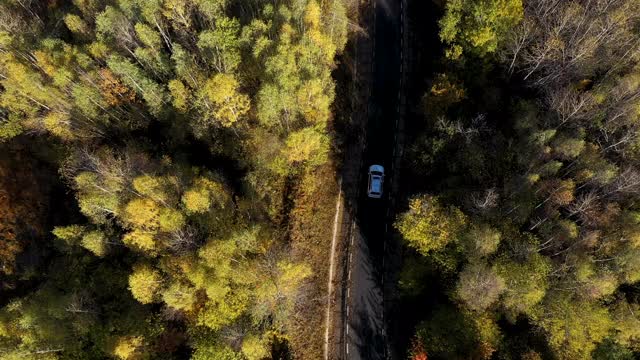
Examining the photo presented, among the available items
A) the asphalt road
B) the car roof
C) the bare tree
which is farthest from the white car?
the bare tree

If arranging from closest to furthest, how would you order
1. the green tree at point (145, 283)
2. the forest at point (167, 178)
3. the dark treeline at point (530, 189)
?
the dark treeline at point (530, 189), the green tree at point (145, 283), the forest at point (167, 178)

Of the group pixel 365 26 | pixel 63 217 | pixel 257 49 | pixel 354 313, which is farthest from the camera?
pixel 365 26

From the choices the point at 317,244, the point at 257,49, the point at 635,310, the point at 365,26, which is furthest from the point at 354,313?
the point at 365,26

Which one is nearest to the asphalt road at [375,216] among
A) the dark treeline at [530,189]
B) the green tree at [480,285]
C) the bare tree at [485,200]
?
the dark treeline at [530,189]

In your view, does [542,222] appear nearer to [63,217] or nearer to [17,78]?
[63,217]

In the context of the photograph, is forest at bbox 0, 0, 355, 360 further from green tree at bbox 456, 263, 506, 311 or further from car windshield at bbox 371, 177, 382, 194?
green tree at bbox 456, 263, 506, 311

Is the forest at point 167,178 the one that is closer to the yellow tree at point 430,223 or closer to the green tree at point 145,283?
the green tree at point 145,283

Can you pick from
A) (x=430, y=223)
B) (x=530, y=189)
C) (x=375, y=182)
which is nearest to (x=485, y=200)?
(x=530, y=189)
